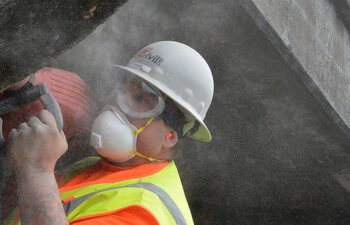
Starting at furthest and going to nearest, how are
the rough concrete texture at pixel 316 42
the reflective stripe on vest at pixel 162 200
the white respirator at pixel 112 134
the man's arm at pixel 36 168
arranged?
the rough concrete texture at pixel 316 42
the white respirator at pixel 112 134
the reflective stripe on vest at pixel 162 200
the man's arm at pixel 36 168

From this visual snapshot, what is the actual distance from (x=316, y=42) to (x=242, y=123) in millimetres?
1043

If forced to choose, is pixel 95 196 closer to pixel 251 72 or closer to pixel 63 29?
pixel 63 29

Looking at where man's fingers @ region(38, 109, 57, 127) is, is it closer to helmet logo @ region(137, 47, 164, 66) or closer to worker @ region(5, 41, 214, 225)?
worker @ region(5, 41, 214, 225)

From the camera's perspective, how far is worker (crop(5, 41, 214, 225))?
2105 millimetres

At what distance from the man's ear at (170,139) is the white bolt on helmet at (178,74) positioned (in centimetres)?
16

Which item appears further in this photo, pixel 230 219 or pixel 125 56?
pixel 230 219

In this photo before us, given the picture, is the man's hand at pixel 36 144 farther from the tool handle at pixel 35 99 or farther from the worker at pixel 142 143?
the worker at pixel 142 143

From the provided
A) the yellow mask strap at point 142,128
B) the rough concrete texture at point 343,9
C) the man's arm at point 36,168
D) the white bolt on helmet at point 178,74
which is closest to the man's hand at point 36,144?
the man's arm at point 36,168

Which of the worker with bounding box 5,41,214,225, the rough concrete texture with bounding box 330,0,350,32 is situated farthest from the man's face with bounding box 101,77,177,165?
the rough concrete texture with bounding box 330,0,350,32

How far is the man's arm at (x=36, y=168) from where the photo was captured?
64.3 inches

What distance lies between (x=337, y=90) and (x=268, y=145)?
2.77 feet

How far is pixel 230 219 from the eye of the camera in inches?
194

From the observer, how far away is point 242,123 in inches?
150

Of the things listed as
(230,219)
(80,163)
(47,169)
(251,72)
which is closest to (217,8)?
(251,72)
